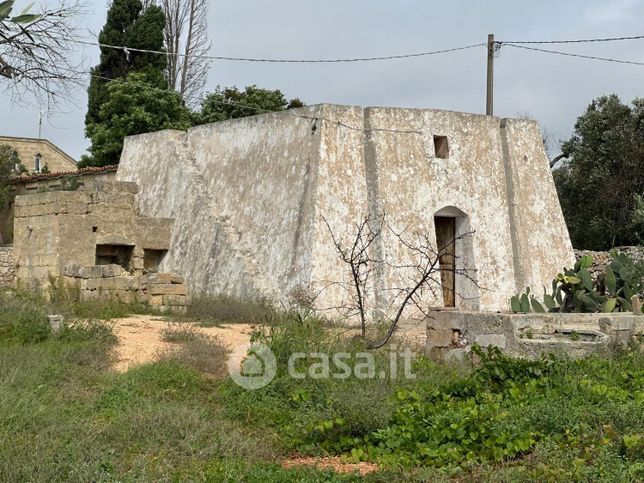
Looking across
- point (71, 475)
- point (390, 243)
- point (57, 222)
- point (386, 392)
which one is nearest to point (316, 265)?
point (390, 243)

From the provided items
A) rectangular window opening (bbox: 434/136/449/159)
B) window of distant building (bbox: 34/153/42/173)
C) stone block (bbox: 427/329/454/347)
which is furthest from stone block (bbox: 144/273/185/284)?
window of distant building (bbox: 34/153/42/173)

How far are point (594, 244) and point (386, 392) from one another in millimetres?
18712

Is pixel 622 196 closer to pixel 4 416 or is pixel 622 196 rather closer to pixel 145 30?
pixel 145 30

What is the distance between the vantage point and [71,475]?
5469 millimetres

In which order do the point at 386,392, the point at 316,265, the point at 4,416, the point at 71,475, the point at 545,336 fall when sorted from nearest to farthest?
1. the point at 71,475
2. the point at 4,416
3. the point at 386,392
4. the point at 545,336
5. the point at 316,265

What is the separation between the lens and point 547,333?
10.4m

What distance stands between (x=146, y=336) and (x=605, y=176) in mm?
16890

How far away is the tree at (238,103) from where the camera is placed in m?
28.7

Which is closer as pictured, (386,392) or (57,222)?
(386,392)

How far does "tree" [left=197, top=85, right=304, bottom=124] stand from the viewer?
94.2 ft

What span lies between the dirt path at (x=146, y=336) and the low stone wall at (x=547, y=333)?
10.2 ft

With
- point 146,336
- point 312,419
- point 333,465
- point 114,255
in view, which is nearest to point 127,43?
point 114,255

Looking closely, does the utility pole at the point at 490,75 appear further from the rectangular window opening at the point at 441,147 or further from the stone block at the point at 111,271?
the stone block at the point at 111,271

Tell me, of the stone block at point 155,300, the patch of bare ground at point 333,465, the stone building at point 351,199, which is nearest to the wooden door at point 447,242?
the stone building at point 351,199
